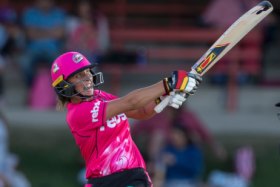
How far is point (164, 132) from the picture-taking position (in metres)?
11.8

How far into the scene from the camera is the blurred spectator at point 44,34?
40.1ft

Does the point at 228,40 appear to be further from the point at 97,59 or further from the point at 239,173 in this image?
the point at 97,59

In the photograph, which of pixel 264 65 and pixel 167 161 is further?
pixel 264 65

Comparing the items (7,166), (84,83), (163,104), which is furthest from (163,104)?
(7,166)

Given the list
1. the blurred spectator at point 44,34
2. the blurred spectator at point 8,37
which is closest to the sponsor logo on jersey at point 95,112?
the blurred spectator at point 44,34

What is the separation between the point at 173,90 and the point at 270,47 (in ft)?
20.9

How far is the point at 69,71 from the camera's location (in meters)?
7.42

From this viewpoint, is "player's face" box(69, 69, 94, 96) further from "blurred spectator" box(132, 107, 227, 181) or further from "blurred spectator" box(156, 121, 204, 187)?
"blurred spectator" box(132, 107, 227, 181)

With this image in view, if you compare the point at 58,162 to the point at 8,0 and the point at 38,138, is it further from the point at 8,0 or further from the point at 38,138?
the point at 8,0

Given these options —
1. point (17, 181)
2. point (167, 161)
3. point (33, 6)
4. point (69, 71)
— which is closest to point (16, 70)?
point (33, 6)

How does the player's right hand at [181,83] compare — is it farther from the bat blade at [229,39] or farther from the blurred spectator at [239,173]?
the blurred spectator at [239,173]

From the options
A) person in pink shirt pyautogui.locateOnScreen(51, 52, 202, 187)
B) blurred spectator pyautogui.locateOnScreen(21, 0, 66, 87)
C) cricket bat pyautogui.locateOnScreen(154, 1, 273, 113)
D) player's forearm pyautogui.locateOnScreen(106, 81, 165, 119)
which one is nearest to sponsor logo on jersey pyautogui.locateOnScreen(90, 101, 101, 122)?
person in pink shirt pyautogui.locateOnScreen(51, 52, 202, 187)

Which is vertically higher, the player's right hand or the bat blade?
the bat blade

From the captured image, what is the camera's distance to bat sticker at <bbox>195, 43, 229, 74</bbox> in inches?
294
